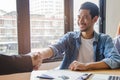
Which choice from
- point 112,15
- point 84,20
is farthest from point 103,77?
point 112,15

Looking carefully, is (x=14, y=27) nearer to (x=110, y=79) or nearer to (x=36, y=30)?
(x=36, y=30)

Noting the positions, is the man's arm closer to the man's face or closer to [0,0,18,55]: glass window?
the man's face

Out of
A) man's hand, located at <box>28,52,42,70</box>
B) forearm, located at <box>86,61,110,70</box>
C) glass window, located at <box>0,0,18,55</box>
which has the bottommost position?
forearm, located at <box>86,61,110,70</box>

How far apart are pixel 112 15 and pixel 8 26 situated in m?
1.82

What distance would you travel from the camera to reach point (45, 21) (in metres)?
3.07

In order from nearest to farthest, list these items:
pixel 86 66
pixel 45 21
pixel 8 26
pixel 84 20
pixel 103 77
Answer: pixel 103 77
pixel 86 66
pixel 84 20
pixel 8 26
pixel 45 21

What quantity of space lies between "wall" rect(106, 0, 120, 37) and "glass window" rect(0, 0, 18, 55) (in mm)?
1654

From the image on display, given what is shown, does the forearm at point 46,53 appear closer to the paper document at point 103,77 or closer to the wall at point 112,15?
the paper document at point 103,77

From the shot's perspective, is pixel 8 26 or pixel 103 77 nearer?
pixel 103 77

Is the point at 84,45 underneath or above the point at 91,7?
underneath

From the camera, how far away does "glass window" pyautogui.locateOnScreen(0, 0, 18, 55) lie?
2725 millimetres

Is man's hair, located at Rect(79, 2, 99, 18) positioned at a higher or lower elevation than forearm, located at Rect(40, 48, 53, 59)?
higher

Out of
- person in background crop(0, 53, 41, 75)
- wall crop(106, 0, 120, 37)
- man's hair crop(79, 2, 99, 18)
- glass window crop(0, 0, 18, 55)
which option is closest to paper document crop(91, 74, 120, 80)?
person in background crop(0, 53, 41, 75)

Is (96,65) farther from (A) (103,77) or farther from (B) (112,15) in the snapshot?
(B) (112,15)
